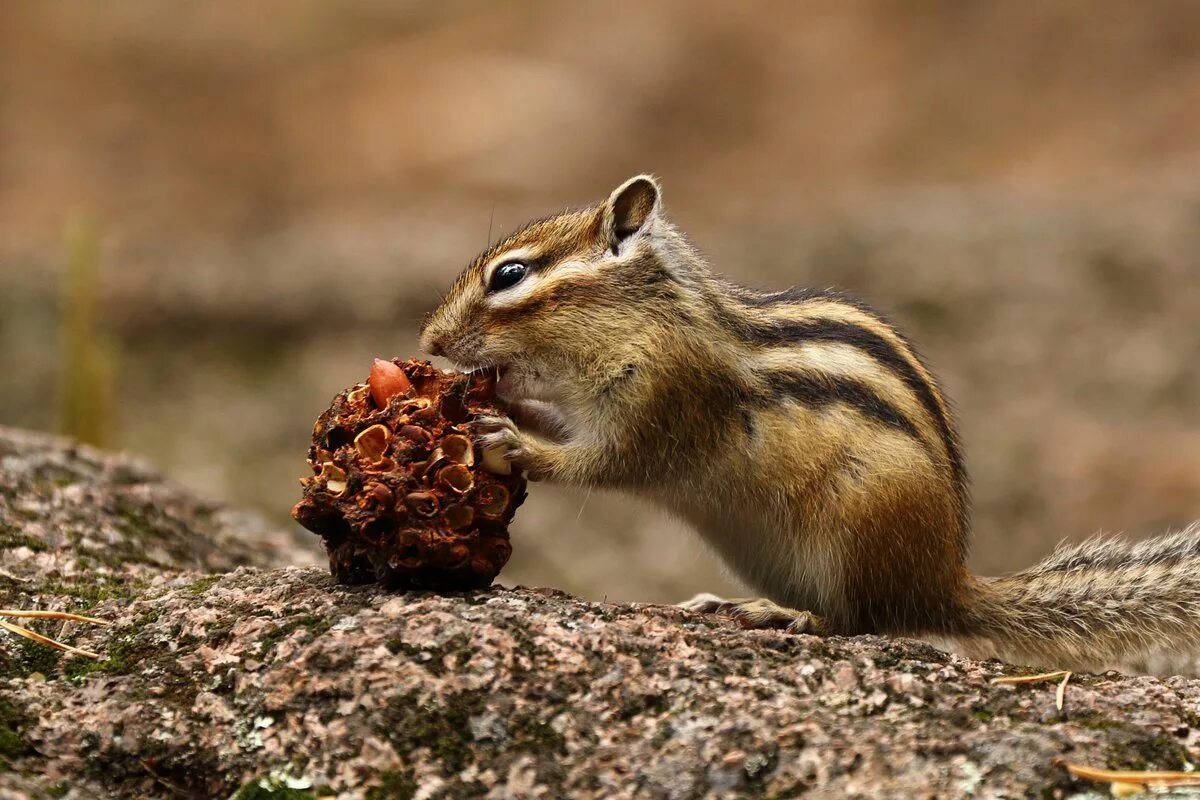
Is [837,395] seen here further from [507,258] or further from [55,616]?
[55,616]

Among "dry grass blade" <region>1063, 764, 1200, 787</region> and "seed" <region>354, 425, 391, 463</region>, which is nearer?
"dry grass blade" <region>1063, 764, 1200, 787</region>

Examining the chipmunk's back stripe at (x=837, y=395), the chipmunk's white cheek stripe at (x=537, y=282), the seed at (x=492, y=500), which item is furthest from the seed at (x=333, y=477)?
the chipmunk's back stripe at (x=837, y=395)

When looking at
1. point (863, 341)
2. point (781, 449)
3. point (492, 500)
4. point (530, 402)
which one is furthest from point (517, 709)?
point (863, 341)

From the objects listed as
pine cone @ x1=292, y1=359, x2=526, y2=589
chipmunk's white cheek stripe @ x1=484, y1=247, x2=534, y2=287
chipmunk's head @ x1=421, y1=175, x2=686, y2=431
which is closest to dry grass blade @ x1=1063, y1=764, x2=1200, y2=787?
pine cone @ x1=292, y1=359, x2=526, y2=589

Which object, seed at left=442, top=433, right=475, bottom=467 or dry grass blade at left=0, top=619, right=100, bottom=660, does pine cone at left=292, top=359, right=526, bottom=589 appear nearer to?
seed at left=442, top=433, right=475, bottom=467

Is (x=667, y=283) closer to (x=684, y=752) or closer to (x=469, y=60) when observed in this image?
(x=684, y=752)

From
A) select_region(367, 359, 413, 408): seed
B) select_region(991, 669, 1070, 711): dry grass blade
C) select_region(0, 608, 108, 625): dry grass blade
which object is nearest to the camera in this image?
select_region(991, 669, 1070, 711): dry grass blade

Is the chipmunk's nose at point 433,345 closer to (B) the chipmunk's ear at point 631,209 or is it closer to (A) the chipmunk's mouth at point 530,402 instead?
(A) the chipmunk's mouth at point 530,402

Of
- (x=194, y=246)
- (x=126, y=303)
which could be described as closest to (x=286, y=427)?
(x=126, y=303)
